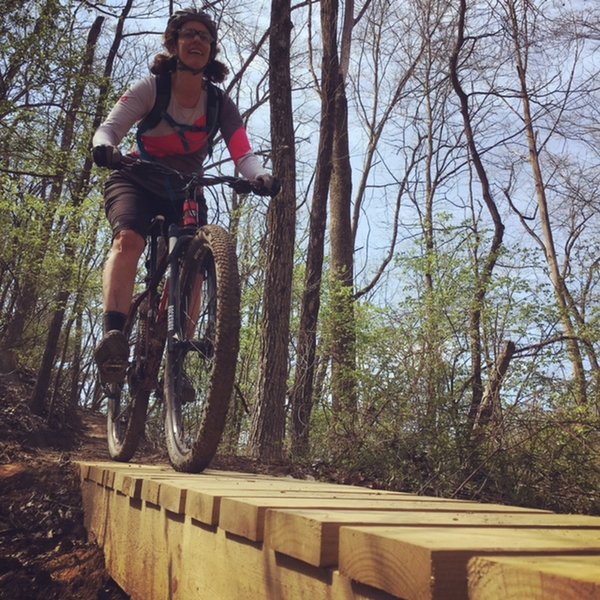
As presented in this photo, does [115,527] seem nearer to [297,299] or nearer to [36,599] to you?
[36,599]

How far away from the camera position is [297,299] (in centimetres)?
1258

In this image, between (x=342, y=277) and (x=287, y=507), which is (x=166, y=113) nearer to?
(x=287, y=507)

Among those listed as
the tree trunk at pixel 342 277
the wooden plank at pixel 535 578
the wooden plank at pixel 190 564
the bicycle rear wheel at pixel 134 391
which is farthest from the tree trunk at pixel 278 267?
the wooden plank at pixel 535 578

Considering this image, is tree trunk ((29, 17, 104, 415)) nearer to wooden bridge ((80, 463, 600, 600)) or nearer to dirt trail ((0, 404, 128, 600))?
dirt trail ((0, 404, 128, 600))

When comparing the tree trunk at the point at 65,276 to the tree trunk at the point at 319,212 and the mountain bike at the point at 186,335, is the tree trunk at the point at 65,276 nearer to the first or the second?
the tree trunk at the point at 319,212

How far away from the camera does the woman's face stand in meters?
3.33

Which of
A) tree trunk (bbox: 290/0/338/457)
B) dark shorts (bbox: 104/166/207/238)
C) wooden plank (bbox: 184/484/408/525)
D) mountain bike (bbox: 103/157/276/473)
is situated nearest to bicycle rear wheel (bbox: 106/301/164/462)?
mountain bike (bbox: 103/157/276/473)

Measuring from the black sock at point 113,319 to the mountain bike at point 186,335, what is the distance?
184mm

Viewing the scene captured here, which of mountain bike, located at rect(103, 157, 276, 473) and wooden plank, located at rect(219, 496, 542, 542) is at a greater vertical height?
mountain bike, located at rect(103, 157, 276, 473)

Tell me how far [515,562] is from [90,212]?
7.50m

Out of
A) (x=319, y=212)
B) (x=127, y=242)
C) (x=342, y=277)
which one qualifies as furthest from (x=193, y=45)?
(x=342, y=277)

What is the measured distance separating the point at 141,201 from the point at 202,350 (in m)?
0.92

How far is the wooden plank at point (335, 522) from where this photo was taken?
121 cm

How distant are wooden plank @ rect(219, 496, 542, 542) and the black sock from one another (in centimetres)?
183
